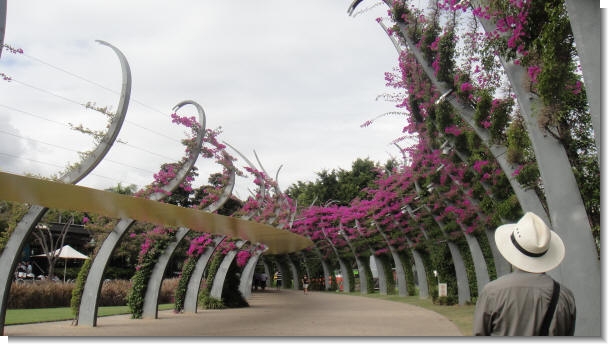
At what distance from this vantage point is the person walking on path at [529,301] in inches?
113

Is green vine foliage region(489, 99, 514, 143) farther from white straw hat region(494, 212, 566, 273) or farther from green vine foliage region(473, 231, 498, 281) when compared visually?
green vine foliage region(473, 231, 498, 281)

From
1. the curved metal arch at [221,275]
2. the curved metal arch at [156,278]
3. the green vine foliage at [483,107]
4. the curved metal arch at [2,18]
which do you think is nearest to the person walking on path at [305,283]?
the curved metal arch at [221,275]

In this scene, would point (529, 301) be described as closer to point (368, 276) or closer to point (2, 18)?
point (2, 18)

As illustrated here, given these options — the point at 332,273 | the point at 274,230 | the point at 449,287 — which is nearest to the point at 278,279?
the point at 332,273

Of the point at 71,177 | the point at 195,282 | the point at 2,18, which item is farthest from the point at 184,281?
the point at 2,18

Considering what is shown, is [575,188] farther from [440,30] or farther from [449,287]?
[449,287]

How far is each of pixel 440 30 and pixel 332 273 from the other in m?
28.2

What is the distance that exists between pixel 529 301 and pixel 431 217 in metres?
18.4

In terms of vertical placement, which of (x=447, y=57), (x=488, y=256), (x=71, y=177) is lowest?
(x=488, y=256)

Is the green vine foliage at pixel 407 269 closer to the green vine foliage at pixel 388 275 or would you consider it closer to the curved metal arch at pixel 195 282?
the green vine foliage at pixel 388 275

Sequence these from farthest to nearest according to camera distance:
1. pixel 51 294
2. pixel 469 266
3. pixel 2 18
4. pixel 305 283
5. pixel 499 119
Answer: pixel 305 283 → pixel 469 266 → pixel 51 294 → pixel 499 119 → pixel 2 18

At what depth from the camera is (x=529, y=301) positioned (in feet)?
9.42

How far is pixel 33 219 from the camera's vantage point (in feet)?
27.7

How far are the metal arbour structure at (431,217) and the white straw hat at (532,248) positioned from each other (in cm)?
207
